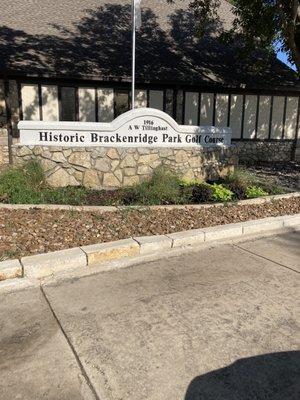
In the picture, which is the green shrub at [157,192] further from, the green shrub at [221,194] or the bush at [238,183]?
the bush at [238,183]

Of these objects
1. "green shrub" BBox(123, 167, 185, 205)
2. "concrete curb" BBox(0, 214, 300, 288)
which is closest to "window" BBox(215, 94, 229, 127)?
"green shrub" BBox(123, 167, 185, 205)

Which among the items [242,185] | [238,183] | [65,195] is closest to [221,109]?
[238,183]

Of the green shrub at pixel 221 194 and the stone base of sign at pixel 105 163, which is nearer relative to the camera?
the green shrub at pixel 221 194

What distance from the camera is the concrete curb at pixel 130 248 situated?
4.86m

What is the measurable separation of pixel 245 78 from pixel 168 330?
14454 mm

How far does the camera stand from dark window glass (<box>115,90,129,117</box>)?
1513 cm

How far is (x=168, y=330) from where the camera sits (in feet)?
12.3

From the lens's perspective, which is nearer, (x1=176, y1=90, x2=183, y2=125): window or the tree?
the tree

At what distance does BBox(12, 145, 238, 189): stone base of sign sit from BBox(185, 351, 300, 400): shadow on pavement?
625cm

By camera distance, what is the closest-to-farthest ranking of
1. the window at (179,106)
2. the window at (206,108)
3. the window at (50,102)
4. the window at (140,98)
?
the window at (50,102), the window at (140,98), the window at (179,106), the window at (206,108)

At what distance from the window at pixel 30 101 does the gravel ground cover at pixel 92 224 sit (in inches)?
321

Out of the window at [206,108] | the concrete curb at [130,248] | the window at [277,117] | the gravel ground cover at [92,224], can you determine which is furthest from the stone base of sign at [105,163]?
the window at [277,117]

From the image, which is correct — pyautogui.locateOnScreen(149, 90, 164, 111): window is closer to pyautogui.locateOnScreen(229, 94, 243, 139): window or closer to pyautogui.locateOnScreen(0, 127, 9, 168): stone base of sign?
pyautogui.locateOnScreen(229, 94, 243, 139): window

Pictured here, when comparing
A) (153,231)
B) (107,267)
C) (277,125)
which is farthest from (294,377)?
(277,125)
